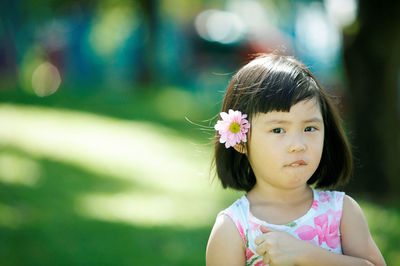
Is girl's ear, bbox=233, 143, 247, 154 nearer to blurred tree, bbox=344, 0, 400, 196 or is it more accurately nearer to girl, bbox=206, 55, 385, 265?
girl, bbox=206, 55, 385, 265

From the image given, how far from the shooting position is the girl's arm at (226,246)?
2.60 m

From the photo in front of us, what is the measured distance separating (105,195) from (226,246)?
490 centimetres

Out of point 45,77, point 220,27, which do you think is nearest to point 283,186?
point 45,77

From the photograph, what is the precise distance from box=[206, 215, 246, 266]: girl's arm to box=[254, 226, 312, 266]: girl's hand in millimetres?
104

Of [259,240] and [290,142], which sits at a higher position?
[290,142]

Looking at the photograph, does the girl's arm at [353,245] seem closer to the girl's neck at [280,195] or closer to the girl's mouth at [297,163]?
the girl's neck at [280,195]

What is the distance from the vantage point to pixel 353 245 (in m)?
2.68

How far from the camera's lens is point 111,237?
18.8 feet

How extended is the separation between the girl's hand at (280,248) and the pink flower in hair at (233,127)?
0.46m

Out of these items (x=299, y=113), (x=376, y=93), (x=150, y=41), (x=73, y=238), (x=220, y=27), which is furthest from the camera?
(x=220, y=27)

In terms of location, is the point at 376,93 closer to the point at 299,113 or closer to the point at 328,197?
the point at 328,197

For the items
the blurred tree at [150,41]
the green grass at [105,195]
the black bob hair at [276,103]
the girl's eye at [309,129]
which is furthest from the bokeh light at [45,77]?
the girl's eye at [309,129]

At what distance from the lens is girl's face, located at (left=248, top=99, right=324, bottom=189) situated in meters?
2.59

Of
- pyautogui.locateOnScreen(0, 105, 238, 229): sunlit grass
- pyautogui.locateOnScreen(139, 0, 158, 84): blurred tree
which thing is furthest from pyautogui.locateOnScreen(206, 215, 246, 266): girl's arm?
pyautogui.locateOnScreen(139, 0, 158, 84): blurred tree
